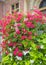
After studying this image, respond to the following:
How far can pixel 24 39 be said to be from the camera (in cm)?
343

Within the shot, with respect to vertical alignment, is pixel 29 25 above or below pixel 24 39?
above

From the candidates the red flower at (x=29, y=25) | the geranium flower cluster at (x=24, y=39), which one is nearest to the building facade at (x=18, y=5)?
the geranium flower cluster at (x=24, y=39)

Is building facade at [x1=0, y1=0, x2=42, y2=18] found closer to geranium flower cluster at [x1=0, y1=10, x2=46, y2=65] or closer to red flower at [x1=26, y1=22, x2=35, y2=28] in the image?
geranium flower cluster at [x1=0, y1=10, x2=46, y2=65]

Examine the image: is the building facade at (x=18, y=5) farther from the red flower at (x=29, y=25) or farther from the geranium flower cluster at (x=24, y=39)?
the red flower at (x=29, y=25)

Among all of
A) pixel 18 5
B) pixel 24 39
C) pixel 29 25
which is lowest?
pixel 18 5

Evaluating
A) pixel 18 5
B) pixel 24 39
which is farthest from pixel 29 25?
pixel 18 5

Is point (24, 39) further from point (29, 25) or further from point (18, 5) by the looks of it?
point (18, 5)

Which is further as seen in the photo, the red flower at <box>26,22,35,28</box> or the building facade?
the building facade

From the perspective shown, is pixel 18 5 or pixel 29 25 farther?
pixel 18 5

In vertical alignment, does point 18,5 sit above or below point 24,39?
below

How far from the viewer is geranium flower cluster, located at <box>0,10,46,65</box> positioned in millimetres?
3344

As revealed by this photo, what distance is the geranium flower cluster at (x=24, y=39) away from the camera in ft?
11.0

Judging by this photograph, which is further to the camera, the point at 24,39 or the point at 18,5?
the point at 18,5

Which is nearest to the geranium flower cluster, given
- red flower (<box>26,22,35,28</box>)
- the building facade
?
red flower (<box>26,22,35,28</box>)
